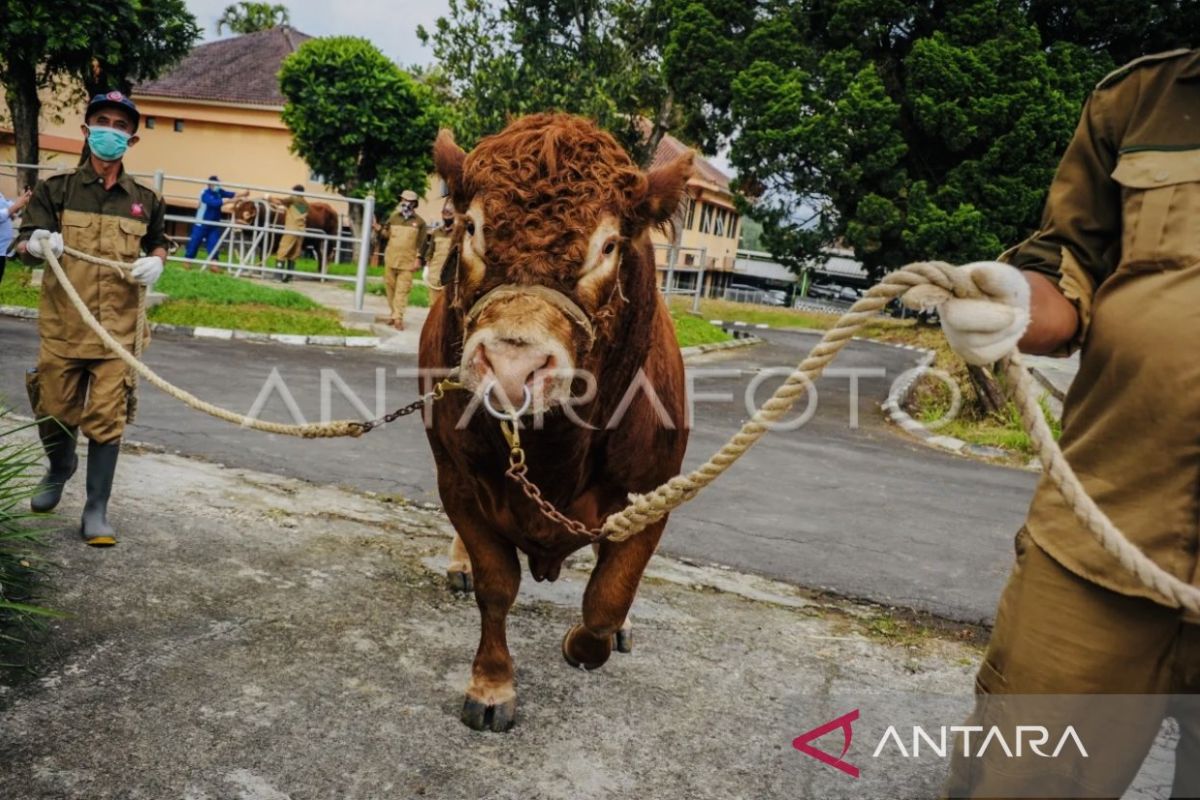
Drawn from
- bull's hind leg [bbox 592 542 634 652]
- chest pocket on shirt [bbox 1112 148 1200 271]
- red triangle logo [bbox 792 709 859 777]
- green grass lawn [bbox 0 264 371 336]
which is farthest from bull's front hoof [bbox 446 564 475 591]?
green grass lawn [bbox 0 264 371 336]

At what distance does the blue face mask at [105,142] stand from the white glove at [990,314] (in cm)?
415

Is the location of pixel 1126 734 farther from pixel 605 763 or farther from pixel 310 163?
pixel 310 163

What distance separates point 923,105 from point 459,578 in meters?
12.3

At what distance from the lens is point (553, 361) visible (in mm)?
2227

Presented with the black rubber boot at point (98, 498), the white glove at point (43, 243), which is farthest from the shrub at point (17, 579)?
the white glove at point (43, 243)

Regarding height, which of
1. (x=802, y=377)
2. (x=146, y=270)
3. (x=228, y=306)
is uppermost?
(x=802, y=377)

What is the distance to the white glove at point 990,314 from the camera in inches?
64.2

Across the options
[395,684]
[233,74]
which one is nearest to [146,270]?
[395,684]

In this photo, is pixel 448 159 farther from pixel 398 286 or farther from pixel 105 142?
pixel 398 286

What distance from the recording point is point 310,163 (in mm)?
25125

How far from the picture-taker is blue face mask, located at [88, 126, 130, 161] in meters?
4.34

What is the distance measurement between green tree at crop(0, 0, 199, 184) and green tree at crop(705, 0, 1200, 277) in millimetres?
11543

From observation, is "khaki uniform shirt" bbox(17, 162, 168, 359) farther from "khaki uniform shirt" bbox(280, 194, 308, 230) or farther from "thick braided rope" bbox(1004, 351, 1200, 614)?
"khaki uniform shirt" bbox(280, 194, 308, 230)

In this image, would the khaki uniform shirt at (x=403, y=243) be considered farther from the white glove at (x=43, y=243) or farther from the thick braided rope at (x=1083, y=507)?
the thick braided rope at (x=1083, y=507)
